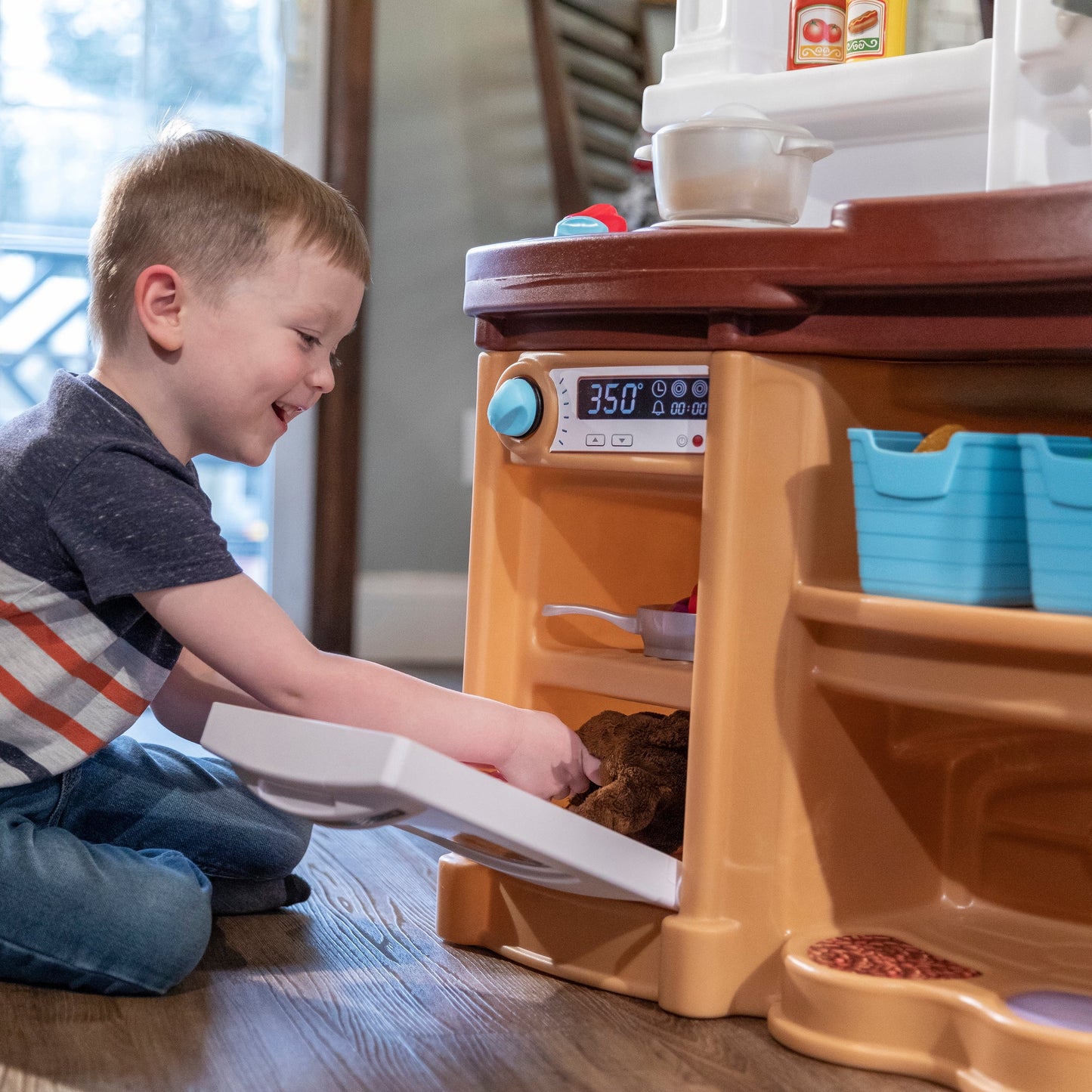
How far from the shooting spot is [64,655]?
978 millimetres

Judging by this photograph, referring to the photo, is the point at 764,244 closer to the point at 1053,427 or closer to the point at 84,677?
the point at 1053,427

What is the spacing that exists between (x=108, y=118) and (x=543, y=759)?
2063mm

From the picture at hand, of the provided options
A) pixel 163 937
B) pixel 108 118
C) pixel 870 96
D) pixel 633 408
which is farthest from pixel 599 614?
pixel 108 118

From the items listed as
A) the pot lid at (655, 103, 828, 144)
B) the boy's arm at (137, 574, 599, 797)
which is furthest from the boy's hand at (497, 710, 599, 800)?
the pot lid at (655, 103, 828, 144)

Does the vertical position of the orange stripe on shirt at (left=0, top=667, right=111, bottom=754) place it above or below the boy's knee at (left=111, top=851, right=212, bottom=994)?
above

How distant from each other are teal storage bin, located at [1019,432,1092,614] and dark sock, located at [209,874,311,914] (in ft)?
2.29

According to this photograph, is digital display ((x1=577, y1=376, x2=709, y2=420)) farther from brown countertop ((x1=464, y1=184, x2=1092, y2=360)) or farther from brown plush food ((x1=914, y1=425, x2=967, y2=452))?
brown plush food ((x1=914, y1=425, x2=967, y2=452))

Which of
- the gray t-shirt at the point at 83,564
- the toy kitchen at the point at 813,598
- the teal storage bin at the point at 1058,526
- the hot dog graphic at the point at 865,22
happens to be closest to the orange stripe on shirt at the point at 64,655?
the gray t-shirt at the point at 83,564

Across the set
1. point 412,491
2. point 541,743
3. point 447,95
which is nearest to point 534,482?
point 541,743

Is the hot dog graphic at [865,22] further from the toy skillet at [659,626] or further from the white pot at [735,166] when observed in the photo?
the toy skillet at [659,626]

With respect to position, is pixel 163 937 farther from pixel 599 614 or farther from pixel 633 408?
pixel 633 408

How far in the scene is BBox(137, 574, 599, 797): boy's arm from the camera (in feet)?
2.98

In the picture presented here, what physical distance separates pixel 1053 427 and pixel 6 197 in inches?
85.0

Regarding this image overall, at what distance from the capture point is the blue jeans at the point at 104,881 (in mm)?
932
